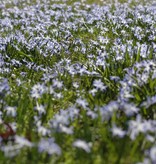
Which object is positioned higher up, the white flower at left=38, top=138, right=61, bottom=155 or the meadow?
the white flower at left=38, top=138, right=61, bottom=155

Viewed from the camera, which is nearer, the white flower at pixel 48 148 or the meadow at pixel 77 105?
the white flower at pixel 48 148

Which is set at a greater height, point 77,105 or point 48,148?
point 48,148

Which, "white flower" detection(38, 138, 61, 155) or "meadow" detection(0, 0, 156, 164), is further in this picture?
"meadow" detection(0, 0, 156, 164)

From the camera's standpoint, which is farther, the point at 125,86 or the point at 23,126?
the point at 125,86

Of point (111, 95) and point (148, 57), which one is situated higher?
point (148, 57)

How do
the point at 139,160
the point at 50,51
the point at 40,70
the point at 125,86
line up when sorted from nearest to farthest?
the point at 139,160, the point at 125,86, the point at 40,70, the point at 50,51

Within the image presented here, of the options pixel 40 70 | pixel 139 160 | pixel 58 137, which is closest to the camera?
pixel 139 160

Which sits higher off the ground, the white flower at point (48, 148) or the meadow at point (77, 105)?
the white flower at point (48, 148)

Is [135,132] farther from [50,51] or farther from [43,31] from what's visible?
[43,31]

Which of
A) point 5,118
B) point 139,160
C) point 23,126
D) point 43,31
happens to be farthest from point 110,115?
point 43,31

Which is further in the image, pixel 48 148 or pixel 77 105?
pixel 77 105
